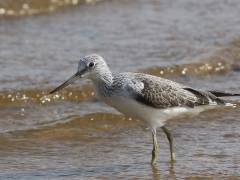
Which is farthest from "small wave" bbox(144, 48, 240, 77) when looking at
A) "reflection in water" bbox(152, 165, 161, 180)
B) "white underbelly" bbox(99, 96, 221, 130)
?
"reflection in water" bbox(152, 165, 161, 180)

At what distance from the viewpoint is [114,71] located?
10969 millimetres

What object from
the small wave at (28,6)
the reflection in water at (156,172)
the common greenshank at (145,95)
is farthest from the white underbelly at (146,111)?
the small wave at (28,6)

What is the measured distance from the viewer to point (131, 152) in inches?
317

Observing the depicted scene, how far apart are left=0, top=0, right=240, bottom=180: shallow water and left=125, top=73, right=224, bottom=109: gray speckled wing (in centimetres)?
71

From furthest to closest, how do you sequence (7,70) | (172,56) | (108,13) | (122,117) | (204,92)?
(108,13)
(172,56)
(7,70)
(122,117)
(204,92)

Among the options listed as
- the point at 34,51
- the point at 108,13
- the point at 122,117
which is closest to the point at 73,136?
the point at 122,117

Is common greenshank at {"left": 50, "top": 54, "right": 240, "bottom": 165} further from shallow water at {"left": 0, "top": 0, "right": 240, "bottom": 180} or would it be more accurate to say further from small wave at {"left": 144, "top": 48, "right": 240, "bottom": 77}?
small wave at {"left": 144, "top": 48, "right": 240, "bottom": 77}

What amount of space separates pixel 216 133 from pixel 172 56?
344 cm

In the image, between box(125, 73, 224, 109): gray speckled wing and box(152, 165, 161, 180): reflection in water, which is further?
box(125, 73, 224, 109): gray speckled wing

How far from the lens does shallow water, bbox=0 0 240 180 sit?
765cm

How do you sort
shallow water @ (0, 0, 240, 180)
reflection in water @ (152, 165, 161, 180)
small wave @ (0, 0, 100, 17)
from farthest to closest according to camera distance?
small wave @ (0, 0, 100, 17) < shallow water @ (0, 0, 240, 180) < reflection in water @ (152, 165, 161, 180)

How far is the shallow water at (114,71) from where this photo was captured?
25.1 ft

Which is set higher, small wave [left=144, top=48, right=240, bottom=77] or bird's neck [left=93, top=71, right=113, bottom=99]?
small wave [left=144, top=48, right=240, bottom=77]

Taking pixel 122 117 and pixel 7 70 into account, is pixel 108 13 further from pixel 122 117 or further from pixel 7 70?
pixel 122 117
